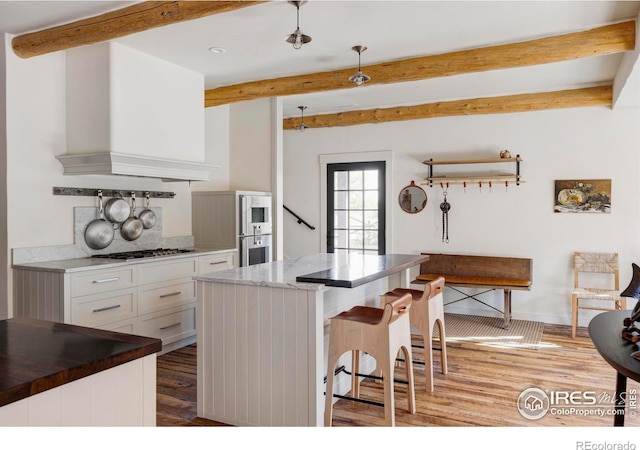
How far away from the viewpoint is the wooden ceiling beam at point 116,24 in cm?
298

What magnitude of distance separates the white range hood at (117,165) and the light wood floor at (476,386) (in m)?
1.58

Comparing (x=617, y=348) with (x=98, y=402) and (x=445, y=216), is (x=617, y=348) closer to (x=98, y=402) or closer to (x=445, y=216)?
(x=98, y=402)

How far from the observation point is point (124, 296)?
397 centimetres

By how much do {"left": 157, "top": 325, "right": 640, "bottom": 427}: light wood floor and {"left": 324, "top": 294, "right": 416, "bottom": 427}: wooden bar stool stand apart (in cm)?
36

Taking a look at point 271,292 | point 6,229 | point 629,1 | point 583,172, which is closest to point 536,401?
point 271,292

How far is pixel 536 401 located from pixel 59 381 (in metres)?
3.16

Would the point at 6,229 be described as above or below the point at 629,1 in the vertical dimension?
below

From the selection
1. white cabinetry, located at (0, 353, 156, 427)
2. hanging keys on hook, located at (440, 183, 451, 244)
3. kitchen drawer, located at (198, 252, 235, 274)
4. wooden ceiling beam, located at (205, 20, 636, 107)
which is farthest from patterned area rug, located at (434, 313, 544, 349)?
white cabinetry, located at (0, 353, 156, 427)

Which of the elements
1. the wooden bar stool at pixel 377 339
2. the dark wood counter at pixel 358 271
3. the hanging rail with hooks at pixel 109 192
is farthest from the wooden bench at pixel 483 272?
the hanging rail with hooks at pixel 109 192

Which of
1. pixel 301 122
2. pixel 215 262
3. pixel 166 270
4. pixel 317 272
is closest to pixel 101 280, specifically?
pixel 166 270

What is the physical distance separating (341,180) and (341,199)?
262mm

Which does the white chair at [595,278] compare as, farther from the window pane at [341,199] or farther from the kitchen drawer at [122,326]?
the kitchen drawer at [122,326]
